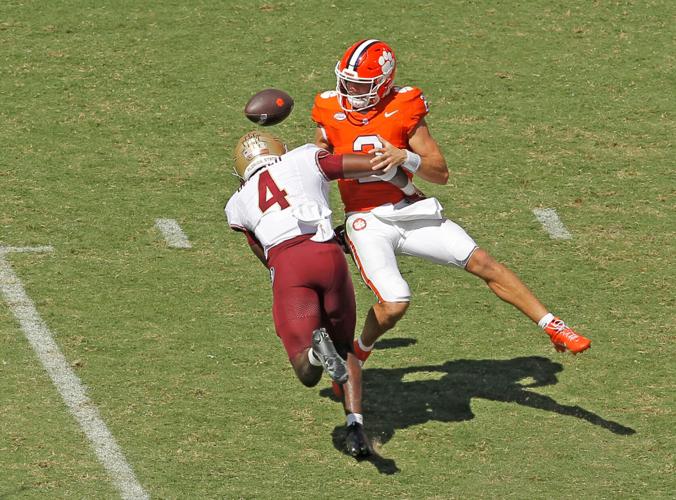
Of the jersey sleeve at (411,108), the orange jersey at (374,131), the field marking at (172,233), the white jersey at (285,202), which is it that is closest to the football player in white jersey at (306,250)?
the white jersey at (285,202)

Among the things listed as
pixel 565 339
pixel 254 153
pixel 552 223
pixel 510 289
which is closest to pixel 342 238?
pixel 254 153

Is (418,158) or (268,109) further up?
(418,158)

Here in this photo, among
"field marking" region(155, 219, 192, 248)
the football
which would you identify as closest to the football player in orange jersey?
the football

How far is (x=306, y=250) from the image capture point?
8.22 meters

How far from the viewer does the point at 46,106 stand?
1270 cm

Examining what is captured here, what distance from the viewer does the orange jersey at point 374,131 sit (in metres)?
8.83

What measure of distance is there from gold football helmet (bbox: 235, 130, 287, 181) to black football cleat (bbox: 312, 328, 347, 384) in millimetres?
1238

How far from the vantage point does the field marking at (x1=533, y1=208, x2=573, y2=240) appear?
11156 mm

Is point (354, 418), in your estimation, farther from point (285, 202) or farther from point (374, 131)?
point (374, 131)

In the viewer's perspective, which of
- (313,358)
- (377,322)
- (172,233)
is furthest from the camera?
(172,233)

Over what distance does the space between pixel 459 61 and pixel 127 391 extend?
5.68 meters

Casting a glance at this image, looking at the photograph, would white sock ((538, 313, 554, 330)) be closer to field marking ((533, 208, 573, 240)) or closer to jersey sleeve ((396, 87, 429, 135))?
jersey sleeve ((396, 87, 429, 135))

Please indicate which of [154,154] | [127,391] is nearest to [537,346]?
[127,391]

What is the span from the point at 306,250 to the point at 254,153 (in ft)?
2.72
